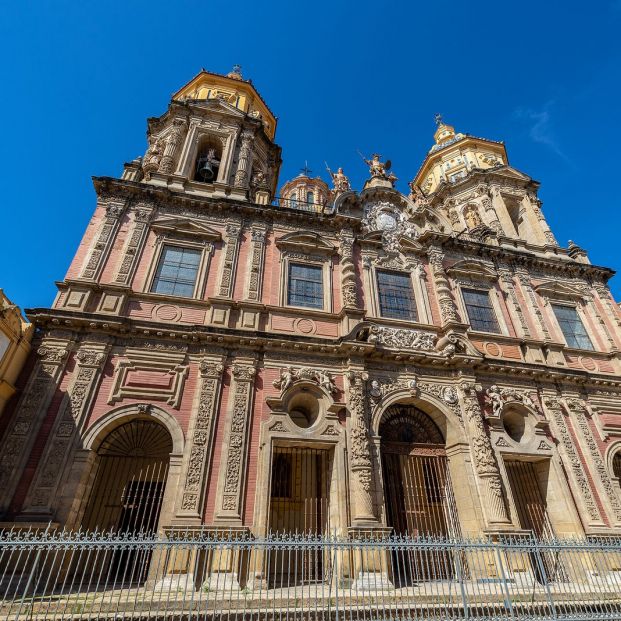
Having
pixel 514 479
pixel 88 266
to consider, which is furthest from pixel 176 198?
pixel 514 479

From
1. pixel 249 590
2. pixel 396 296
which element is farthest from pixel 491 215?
pixel 249 590

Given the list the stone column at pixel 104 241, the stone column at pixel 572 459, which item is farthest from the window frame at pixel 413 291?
the stone column at pixel 104 241

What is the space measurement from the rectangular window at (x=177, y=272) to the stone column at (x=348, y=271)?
16.7 feet

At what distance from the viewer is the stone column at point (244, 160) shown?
16.9m

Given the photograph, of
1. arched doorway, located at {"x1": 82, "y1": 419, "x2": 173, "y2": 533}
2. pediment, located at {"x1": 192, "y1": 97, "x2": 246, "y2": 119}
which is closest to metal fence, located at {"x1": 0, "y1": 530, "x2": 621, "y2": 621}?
arched doorway, located at {"x1": 82, "y1": 419, "x2": 173, "y2": 533}

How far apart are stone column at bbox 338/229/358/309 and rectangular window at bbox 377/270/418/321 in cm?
129

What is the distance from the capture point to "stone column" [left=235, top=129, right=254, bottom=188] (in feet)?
55.4

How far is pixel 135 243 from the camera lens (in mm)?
13359

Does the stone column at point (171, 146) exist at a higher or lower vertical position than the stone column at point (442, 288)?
higher

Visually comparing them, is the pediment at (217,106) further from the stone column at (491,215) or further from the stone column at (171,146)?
the stone column at (491,215)

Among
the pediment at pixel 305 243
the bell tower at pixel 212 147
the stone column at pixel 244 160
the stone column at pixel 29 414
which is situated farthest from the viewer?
the stone column at pixel 244 160

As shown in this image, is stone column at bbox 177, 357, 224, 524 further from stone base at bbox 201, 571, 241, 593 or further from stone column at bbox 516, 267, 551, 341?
stone column at bbox 516, 267, 551, 341

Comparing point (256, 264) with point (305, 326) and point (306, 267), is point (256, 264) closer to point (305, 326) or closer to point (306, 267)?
point (306, 267)

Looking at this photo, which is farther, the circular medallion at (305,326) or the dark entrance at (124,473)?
the circular medallion at (305,326)
